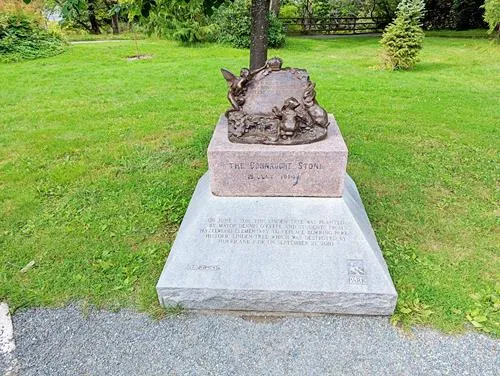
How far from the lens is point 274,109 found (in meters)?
3.32

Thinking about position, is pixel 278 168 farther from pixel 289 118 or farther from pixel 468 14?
pixel 468 14

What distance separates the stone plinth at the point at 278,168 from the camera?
124 inches

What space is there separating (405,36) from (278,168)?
32.7 ft

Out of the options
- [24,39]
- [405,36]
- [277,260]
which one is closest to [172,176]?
[277,260]

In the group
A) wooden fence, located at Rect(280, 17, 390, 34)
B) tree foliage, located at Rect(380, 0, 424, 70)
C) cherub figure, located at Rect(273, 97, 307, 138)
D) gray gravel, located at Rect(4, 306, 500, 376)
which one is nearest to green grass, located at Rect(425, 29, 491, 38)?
wooden fence, located at Rect(280, 17, 390, 34)


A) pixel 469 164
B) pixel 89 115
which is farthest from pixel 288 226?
pixel 89 115

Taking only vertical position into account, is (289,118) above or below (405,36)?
above

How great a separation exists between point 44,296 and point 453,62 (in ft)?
45.7

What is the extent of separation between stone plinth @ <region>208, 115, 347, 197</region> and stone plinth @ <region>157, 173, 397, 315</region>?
84 mm

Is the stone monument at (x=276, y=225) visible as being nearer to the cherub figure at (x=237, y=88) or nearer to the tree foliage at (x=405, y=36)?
the cherub figure at (x=237, y=88)

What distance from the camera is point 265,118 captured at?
10.8 feet

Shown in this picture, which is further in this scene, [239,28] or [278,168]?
[239,28]

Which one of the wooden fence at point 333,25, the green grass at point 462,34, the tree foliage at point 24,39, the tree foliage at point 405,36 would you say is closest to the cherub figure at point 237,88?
the tree foliage at point 405,36

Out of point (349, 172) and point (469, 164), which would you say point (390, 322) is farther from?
point (469, 164)
